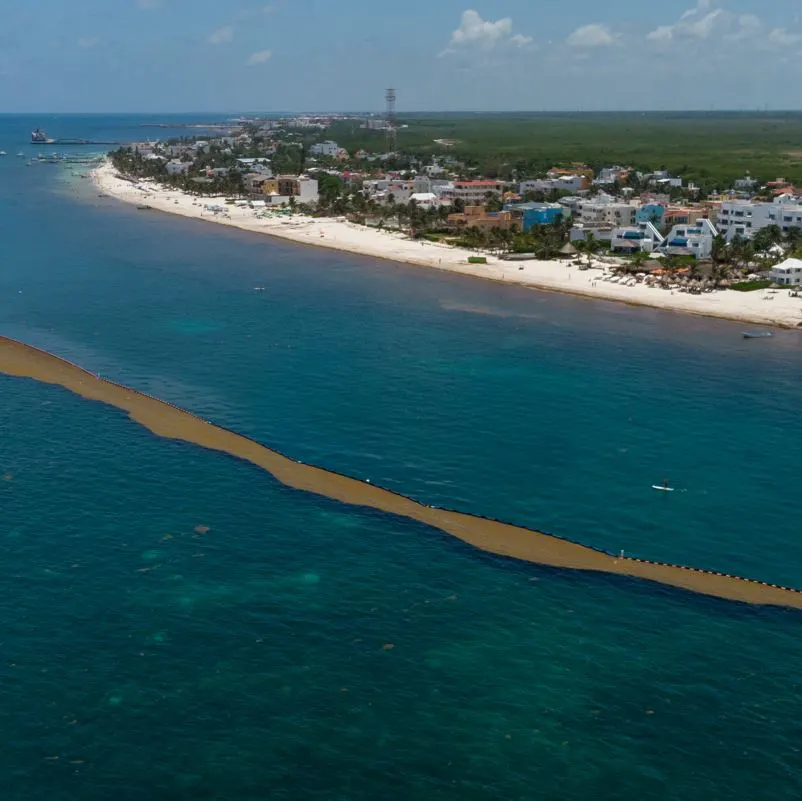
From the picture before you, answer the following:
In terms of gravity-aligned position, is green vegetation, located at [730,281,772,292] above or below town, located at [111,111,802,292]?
below

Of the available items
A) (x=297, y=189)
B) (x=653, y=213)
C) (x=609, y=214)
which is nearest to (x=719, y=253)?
(x=653, y=213)

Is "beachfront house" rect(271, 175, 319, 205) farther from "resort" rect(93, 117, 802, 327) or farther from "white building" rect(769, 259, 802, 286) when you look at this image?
"white building" rect(769, 259, 802, 286)

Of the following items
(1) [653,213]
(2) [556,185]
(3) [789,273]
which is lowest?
(3) [789,273]

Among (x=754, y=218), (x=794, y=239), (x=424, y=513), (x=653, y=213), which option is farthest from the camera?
(x=653, y=213)

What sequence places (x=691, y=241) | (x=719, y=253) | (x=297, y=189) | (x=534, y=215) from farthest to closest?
1. (x=297, y=189)
2. (x=534, y=215)
3. (x=691, y=241)
4. (x=719, y=253)

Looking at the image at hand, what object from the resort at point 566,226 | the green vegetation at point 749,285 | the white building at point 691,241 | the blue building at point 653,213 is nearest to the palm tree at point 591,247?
the resort at point 566,226

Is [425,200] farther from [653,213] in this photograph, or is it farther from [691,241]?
[691,241]

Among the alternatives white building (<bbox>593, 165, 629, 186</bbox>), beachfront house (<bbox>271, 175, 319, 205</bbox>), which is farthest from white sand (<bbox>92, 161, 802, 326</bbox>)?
white building (<bbox>593, 165, 629, 186</bbox>)
